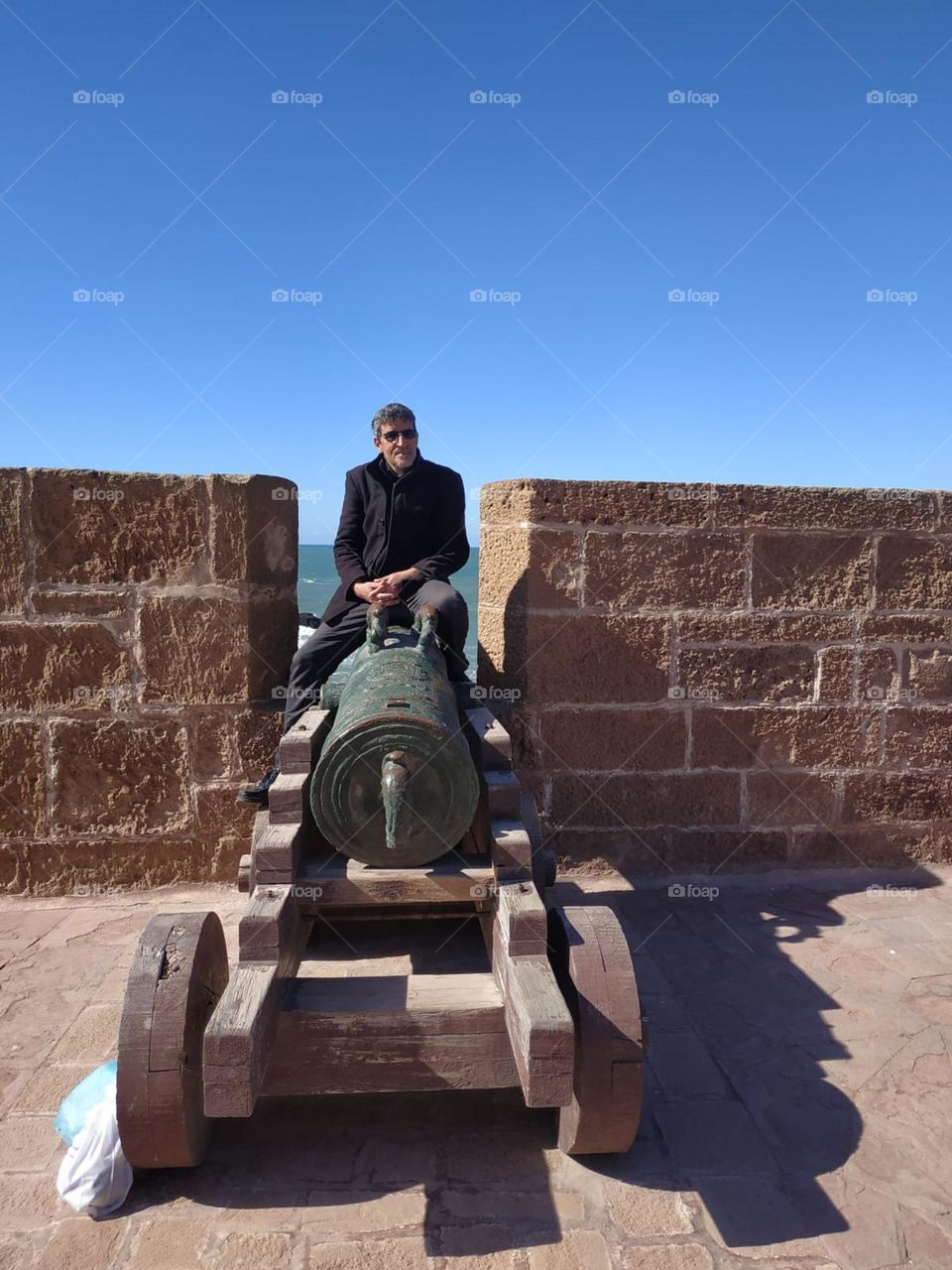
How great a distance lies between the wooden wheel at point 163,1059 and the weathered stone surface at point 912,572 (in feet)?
12.0

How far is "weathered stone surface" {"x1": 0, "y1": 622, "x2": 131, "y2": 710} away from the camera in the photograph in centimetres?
392

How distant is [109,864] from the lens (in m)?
4.07

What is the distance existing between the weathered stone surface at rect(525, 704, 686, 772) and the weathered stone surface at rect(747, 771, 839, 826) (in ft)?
1.59

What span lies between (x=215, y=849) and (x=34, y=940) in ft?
2.77

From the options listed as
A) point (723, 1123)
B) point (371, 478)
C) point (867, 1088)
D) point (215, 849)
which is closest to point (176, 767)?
point (215, 849)

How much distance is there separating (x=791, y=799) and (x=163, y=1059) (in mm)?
3293

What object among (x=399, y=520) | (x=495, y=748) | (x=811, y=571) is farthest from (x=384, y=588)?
(x=811, y=571)

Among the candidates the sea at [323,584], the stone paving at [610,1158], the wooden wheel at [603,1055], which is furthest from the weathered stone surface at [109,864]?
the sea at [323,584]

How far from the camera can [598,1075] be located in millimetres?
2158

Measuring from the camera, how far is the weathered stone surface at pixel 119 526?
386 centimetres

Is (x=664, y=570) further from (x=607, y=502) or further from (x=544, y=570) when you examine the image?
(x=544, y=570)

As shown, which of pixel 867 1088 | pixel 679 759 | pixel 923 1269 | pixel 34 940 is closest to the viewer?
pixel 923 1269

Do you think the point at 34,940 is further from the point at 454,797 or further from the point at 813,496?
the point at 813,496

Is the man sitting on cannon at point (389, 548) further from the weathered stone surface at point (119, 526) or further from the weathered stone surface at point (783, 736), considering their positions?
the weathered stone surface at point (783, 736)
